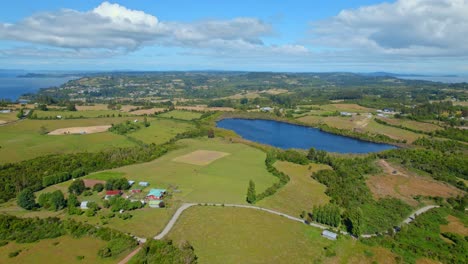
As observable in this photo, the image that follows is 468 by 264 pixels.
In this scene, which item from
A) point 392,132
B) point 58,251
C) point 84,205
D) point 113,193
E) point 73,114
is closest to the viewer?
point 58,251

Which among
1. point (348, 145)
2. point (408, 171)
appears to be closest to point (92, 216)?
point (408, 171)

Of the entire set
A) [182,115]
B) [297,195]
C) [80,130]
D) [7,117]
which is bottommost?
[297,195]

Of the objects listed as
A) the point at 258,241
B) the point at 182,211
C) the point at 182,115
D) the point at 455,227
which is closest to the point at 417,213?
the point at 455,227

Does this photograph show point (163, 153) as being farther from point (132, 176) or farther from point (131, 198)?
point (131, 198)

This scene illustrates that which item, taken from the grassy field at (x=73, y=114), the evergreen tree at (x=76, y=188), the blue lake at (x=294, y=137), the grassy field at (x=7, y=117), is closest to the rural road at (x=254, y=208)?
the evergreen tree at (x=76, y=188)

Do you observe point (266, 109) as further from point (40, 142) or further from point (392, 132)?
point (40, 142)

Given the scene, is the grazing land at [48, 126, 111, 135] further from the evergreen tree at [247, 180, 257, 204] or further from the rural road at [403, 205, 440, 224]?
the rural road at [403, 205, 440, 224]
